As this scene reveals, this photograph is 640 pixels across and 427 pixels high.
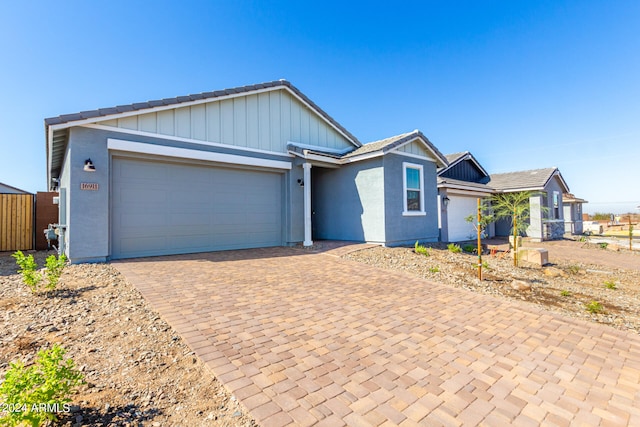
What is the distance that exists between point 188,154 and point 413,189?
8.40 meters

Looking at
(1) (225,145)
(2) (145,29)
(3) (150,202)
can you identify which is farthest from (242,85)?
(3) (150,202)

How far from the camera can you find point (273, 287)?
209 inches

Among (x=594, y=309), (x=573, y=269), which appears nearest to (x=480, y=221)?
(x=594, y=309)

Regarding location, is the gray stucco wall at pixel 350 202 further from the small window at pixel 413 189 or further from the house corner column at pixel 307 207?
the house corner column at pixel 307 207

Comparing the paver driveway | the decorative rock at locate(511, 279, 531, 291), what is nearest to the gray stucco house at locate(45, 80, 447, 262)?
the paver driveway

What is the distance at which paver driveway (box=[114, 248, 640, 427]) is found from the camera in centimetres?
218

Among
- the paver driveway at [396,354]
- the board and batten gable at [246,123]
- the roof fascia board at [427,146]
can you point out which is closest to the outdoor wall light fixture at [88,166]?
the board and batten gable at [246,123]

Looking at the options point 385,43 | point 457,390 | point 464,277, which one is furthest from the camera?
point 385,43

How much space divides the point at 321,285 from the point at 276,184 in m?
6.00

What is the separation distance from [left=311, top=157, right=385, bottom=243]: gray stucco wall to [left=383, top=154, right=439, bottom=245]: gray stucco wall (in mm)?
294

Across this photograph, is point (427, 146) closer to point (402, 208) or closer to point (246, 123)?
point (402, 208)

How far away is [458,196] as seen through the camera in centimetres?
1541

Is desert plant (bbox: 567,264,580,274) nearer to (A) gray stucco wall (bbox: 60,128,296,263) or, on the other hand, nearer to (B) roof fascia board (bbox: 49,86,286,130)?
(B) roof fascia board (bbox: 49,86,286,130)

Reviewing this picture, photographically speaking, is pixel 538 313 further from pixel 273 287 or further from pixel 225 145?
pixel 225 145
